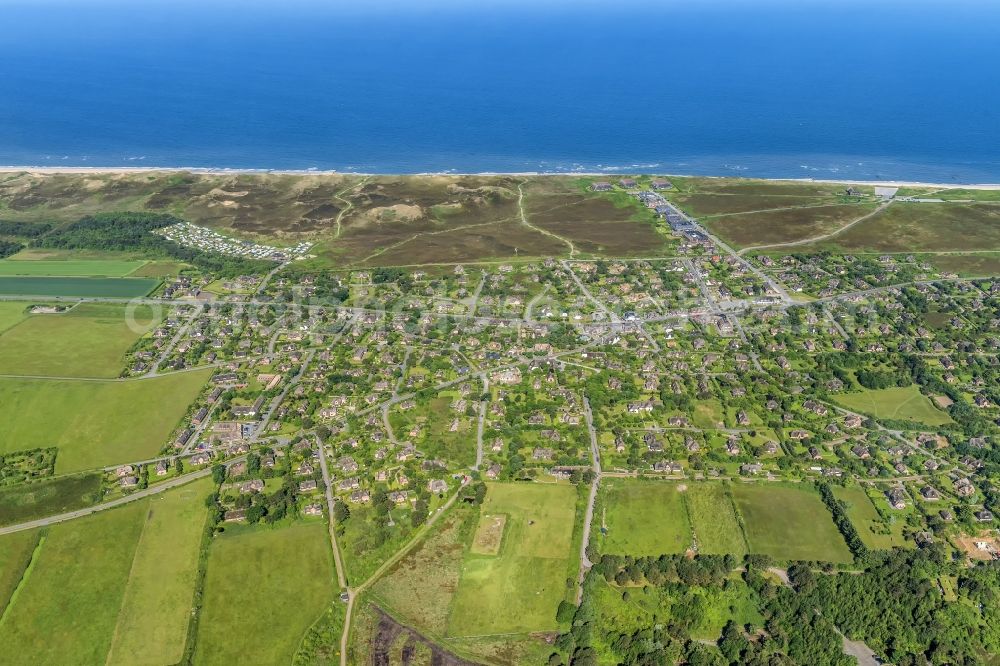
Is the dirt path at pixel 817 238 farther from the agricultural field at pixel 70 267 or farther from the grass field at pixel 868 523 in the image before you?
the agricultural field at pixel 70 267

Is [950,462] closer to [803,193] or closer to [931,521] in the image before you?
[931,521]

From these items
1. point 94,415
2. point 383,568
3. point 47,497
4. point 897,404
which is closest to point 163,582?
point 383,568

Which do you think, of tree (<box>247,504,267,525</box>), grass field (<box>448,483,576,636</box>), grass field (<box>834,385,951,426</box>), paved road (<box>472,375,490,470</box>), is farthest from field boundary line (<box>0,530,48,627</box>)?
grass field (<box>834,385,951,426</box>)

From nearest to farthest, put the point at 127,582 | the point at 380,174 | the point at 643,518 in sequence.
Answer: the point at 127,582 → the point at 643,518 → the point at 380,174

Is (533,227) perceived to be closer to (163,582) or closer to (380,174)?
(380,174)

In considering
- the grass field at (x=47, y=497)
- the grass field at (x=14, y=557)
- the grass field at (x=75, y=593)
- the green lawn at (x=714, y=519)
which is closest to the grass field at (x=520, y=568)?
the green lawn at (x=714, y=519)

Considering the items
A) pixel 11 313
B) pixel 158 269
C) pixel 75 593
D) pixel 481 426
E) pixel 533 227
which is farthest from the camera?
pixel 533 227

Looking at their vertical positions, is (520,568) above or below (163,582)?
above

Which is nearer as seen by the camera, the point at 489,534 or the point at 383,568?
the point at 383,568
